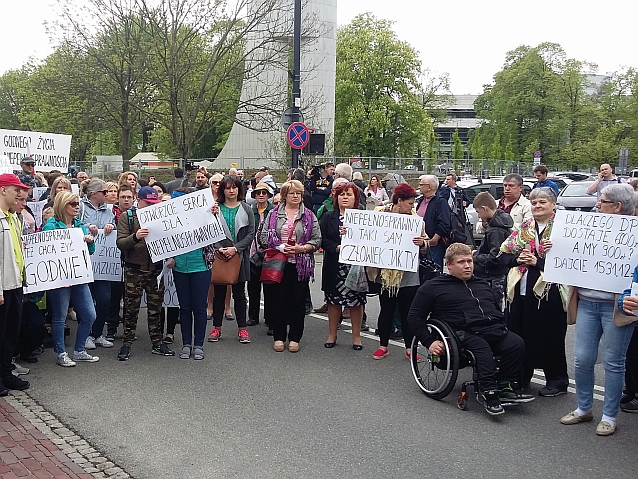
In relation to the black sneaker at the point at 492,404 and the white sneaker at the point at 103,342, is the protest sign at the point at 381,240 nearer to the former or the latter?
Answer: the black sneaker at the point at 492,404

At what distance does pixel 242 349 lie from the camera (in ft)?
27.6

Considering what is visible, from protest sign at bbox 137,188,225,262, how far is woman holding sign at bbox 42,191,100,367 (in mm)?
742

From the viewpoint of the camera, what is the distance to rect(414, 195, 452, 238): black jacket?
830 cm

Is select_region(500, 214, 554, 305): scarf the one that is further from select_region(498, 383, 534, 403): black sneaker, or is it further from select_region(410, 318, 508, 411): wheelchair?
select_region(498, 383, 534, 403): black sneaker

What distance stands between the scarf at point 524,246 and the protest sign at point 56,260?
419 cm

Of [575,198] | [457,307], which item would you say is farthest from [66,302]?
[575,198]

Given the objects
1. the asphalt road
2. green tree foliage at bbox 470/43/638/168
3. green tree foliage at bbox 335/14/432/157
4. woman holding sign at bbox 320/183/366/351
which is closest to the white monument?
green tree foliage at bbox 335/14/432/157

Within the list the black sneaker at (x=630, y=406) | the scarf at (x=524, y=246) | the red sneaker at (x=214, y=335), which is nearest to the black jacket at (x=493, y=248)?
the scarf at (x=524, y=246)

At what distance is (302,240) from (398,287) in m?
1.22

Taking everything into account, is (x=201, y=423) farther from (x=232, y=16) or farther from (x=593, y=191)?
(x=232, y=16)

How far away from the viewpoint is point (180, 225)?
7.69m

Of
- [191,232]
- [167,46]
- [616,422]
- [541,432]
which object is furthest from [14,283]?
[167,46]

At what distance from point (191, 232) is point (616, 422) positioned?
4.48m

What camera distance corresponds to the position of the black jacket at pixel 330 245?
8.34 metres
